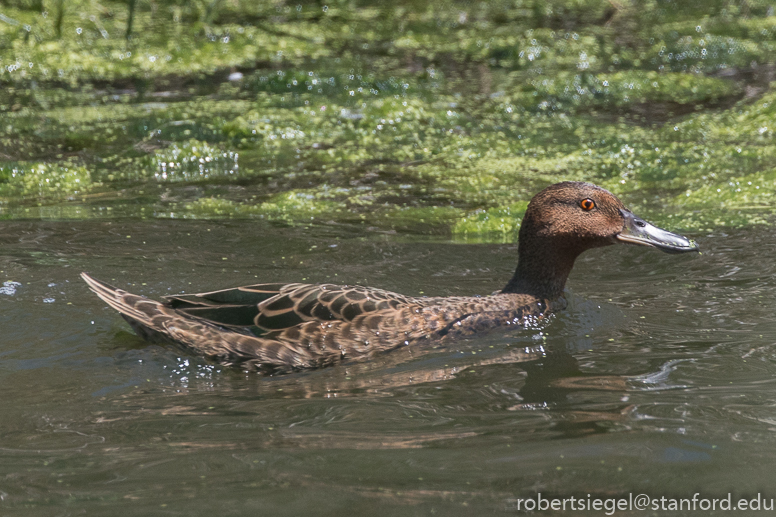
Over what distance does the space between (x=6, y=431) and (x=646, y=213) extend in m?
4.54

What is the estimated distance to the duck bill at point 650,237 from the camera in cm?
470

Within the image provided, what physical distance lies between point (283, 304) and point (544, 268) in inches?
57.9

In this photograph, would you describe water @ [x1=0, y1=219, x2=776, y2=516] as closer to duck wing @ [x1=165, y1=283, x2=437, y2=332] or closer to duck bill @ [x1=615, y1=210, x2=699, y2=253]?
duck wing @ [x1=165, y1=283, x2=437, y2=332]

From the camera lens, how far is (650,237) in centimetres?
478

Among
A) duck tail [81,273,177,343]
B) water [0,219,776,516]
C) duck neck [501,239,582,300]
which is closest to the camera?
water [0,219,776,516]

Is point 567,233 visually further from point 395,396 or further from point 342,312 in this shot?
point 395,396

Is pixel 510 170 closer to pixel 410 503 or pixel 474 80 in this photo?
pixel 474 80

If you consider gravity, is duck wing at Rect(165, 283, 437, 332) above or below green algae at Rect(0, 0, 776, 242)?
below

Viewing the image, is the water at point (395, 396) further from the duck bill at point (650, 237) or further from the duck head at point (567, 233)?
the duck bill at point (650, 237)

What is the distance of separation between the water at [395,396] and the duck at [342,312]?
0.38ft

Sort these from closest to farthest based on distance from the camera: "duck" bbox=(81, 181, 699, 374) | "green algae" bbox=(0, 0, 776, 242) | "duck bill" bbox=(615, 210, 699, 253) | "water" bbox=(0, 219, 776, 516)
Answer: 1. "water" bbox=(0, 219, 776, 516)
2. "duck" bbox=(81, 181, 699, 374)
3. "duck bill" bbox=(615, 210, 699, 253)
4. "green algae" bbox=(0, 0, 776, 242)

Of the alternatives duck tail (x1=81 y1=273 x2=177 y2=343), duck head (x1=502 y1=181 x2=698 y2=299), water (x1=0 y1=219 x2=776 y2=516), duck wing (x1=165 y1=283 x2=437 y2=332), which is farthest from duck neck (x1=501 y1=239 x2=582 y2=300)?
duck tail (x1=81 y1=273 x2=177 y2=343)

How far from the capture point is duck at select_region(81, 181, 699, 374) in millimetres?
4391

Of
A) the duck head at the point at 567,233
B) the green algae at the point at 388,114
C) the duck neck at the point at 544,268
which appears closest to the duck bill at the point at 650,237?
the duck head at the point at 567,233
